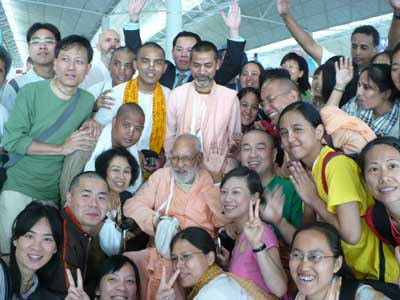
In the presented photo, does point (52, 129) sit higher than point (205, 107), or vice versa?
point (205, 107)

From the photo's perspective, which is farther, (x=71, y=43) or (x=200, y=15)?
(x=200, y=15)

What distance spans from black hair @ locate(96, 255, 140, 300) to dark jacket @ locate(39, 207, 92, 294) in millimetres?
132

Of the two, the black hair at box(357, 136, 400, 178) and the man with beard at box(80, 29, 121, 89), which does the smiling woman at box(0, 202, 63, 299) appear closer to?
the black hair at box(357, 136, 400, 178)

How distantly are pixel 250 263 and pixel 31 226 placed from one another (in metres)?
1.40

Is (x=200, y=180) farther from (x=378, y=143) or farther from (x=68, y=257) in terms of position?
(x=378, y=143)

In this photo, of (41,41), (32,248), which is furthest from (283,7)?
(32,248)

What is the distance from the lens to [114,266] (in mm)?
3258

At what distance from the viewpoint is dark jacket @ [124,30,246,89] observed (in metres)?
5.08

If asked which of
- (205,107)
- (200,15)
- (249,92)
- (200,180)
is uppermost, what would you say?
(200,15)

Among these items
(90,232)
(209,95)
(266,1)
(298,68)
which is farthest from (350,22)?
(90,232)

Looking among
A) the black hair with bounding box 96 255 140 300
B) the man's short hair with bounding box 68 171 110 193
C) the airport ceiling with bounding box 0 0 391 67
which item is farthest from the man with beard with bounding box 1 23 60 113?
the airport ceiling with bounding box 0 0 391 67

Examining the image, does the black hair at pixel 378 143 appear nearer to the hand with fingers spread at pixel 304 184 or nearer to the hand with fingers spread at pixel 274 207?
the hand with fingers spread at pixel 304 184

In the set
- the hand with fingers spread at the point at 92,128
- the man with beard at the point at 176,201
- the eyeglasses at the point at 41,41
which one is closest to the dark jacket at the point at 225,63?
the eyeglasses at the point at 41,41

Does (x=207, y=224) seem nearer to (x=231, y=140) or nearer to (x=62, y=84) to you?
(x=231, y=140)
